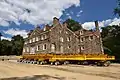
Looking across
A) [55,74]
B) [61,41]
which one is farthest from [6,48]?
[55,74]

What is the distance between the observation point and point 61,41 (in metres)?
69.9

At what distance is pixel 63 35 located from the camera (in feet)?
231

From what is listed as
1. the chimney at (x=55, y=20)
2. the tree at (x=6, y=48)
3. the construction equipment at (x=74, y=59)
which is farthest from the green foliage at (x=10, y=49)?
the construction equipment at (x=74, y=59)

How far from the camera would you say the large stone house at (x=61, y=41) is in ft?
217

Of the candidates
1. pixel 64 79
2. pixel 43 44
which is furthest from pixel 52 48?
pixel 64 79

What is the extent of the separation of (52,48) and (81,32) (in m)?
13.7

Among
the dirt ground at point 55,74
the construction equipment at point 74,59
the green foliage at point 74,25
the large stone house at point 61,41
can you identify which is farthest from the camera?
the green foliage at point 74,25

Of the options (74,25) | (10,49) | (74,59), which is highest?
(74,25)

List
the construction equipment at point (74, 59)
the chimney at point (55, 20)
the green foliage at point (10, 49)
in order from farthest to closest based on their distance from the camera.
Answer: the green foliage at point (10, 49), the chimney at point (55, 20), the construction equipment at point (74, 59)

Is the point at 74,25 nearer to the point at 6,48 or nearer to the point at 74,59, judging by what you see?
the point at 6,48

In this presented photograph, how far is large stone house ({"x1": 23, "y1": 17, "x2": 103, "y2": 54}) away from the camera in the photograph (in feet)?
217

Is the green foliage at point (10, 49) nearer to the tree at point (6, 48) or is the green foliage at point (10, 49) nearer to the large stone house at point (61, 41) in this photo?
the tree at point (6, 48)

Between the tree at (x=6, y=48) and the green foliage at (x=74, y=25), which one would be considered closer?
the tree at (x=6, y=48)

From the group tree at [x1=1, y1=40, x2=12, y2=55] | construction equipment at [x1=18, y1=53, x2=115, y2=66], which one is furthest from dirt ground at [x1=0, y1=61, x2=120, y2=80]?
tree at [x1=1, y1=40, x2=12, y2=55]
